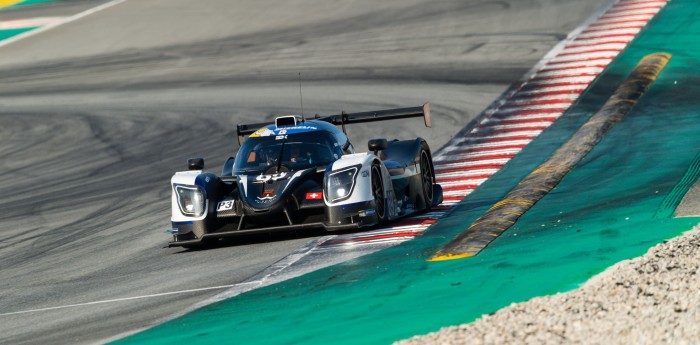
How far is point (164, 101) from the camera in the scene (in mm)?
26359

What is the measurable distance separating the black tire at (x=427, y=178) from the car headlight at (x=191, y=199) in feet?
9.96

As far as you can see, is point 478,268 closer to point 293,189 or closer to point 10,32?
point 293,189

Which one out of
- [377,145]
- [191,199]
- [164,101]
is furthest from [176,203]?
[164,101]

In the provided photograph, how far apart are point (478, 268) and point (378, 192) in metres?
3.55

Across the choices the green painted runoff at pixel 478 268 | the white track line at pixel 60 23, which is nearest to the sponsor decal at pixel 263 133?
the green painted runoff at pixel 478 268

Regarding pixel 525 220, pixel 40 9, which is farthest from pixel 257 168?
pixel 40 9

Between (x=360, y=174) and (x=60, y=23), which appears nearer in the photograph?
(x=360, y=174)

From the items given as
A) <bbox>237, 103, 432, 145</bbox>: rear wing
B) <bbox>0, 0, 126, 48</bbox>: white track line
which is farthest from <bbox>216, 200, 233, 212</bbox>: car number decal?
<bbox>0, 0, 126, 48</bbox>: white track line

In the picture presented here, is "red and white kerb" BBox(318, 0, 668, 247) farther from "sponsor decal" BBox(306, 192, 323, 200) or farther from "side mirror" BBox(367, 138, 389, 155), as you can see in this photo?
"side mirror" BBox(367, 138, 389, 155)

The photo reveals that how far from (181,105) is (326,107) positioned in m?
3.74

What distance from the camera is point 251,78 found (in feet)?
91.0

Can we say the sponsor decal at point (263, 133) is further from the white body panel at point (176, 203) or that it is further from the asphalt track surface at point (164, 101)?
the asphalt track surface at point (164, 101)

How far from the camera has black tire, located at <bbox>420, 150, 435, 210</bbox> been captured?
1525 cm

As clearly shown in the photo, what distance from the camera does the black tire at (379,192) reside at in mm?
13812
